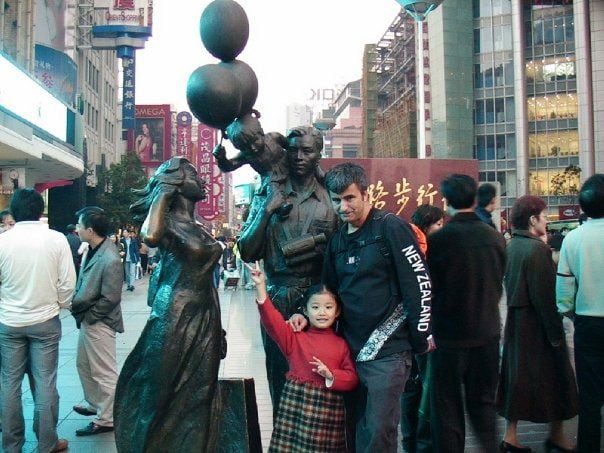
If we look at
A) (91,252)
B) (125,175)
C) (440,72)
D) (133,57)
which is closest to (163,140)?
(133,57)

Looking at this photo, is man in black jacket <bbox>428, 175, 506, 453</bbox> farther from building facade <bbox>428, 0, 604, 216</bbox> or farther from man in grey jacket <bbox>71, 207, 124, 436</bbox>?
building facade <bbox>428, 0, 604, 216</bbox>

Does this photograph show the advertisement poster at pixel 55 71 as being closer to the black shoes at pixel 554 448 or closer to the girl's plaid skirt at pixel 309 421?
the black shoes at pixel 554 448

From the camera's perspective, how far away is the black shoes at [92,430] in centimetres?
526

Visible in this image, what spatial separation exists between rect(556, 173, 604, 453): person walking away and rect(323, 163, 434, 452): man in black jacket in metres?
1.51

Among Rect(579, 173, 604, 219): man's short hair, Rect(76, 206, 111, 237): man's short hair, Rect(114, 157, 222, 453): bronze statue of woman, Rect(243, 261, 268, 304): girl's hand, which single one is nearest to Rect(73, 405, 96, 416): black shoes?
Rect(76, 206, 111, 237): man's short hair

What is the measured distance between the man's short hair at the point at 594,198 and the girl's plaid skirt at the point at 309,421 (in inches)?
86.3

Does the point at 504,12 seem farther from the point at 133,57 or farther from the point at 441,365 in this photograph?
the point at 441,365

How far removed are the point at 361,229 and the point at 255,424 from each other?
4.59 ft

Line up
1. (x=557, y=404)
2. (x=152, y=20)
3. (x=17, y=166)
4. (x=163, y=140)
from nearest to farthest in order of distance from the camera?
1. (x=557, y=404)
2. (x=17, y=166)
3. (x=152, y=20)
4. (x=163, y=140)

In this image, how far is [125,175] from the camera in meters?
30.8

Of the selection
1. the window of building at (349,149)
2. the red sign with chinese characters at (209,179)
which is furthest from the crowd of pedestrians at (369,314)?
the window of building at (349,149)

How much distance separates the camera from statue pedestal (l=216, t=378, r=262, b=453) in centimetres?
368

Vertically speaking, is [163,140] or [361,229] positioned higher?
[163,140]

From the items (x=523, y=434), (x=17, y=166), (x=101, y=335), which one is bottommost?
(x=523, y=434)
